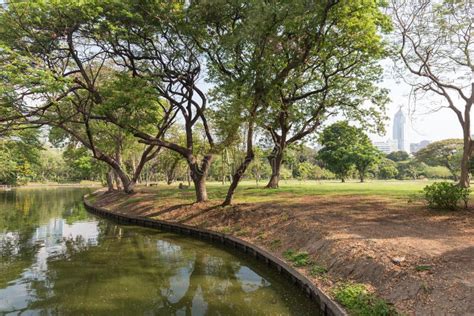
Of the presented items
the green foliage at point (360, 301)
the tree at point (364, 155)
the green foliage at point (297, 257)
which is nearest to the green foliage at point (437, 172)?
the tree at point (364, 155)

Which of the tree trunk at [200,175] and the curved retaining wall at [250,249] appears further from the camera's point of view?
the tree trunk at [200,175]

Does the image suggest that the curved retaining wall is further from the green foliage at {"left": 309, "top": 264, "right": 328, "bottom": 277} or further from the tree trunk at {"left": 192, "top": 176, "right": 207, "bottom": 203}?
the tree trunk at {"left": 192, "top": 176, "right": 207, "bottom": 203}

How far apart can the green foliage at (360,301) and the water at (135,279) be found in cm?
85

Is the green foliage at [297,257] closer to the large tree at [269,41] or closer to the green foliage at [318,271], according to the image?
the green foliage at [318,271]

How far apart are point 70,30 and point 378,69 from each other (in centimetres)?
2028

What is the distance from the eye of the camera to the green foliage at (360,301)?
657 cm

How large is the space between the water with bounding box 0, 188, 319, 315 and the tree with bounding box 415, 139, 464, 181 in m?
55.2

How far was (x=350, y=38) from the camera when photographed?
17.7 m

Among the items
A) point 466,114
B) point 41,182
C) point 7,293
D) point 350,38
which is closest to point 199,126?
point 350,38

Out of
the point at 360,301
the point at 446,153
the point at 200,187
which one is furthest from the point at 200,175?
the point at 446,153

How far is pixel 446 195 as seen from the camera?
1298cm

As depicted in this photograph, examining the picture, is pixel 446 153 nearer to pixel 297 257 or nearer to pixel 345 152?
pixel 345 152

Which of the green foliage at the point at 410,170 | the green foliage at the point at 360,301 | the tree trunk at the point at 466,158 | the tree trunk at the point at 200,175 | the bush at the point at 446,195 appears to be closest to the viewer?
the green foliage at the point at 360,301

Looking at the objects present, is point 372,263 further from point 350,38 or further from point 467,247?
point 350,38
